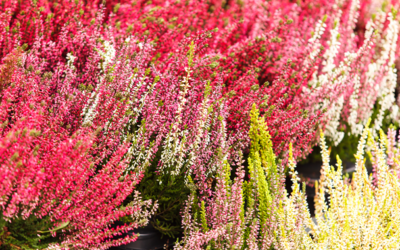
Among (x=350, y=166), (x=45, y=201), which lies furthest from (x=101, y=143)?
(x=350, y=166)

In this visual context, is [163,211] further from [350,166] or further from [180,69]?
[350,166]

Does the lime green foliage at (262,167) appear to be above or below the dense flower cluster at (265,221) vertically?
above

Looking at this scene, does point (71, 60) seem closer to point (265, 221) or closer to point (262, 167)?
point (262, 167)

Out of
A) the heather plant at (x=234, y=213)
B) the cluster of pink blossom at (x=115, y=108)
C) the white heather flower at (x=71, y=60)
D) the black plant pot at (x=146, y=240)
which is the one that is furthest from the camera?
the white heather flower at (x=71, y=60)

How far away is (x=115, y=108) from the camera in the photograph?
1.74 meters

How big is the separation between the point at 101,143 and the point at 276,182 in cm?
90

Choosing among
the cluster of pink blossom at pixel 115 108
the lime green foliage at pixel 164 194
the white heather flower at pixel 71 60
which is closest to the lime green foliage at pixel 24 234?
the cluster of pink blossom at pixel 115 108

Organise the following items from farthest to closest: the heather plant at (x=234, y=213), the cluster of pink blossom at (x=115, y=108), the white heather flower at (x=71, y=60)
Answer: the white heather flower at (x=71, y=60), the heather plant at (x=234, y=213), the cluster of pink blossom at (x=115, y=108)

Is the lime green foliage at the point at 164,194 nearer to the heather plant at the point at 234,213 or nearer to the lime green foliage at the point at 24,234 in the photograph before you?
the heather plant at the point at 234,213

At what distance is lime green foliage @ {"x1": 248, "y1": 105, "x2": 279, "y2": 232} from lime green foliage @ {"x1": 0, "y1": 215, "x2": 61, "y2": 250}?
950mm

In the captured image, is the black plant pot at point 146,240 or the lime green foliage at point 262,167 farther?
the black plant pot at point 146,240

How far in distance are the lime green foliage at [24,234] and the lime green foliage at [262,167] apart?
3.12ft

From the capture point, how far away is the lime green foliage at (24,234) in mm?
1374

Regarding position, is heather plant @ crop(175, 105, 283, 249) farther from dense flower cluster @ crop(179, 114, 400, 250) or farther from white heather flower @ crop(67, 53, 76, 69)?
white heather flower @ crop(67, 53, 76, 69)
